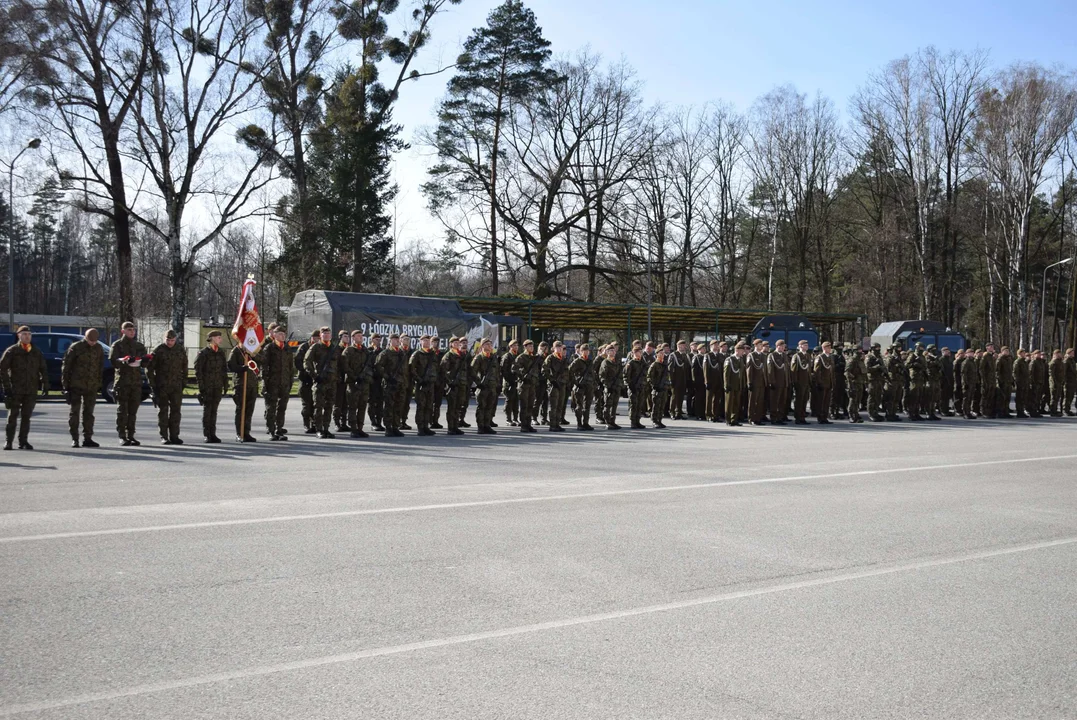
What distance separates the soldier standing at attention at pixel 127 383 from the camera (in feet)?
51.4

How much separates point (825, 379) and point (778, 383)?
4.89ft

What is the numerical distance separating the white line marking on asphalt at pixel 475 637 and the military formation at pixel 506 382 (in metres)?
11.7

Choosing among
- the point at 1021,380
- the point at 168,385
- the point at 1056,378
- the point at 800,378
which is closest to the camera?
the point at 168,385

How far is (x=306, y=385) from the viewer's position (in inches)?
714

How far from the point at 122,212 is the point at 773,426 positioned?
26.6m

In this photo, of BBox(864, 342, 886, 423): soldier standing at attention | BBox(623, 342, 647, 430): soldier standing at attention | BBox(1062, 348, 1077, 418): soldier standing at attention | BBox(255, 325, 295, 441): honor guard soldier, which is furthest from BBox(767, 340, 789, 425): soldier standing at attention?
BBox(255, 325, 295, 441): honor guard soldier

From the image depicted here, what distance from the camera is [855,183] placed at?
59594mm

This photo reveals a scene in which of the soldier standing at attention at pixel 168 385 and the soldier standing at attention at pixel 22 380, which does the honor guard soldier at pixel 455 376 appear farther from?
the soldier standing at attention at pixel 22 380

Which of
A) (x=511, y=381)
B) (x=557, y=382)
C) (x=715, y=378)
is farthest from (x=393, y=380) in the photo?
(x=715, y=378)

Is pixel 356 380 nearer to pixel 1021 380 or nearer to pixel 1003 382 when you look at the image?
pixel 1003 382

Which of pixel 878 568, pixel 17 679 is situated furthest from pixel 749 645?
pixel 17 679

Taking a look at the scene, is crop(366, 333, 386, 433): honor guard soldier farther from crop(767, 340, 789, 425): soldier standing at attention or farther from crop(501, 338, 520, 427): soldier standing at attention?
crop(767, 340, 789, 425): soldier standing at attention

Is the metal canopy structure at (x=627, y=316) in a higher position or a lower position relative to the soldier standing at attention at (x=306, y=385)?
higher

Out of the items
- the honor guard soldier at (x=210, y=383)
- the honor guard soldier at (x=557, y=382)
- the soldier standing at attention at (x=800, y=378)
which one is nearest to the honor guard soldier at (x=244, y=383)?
the honor guard soldier at (x=210, y=383)
